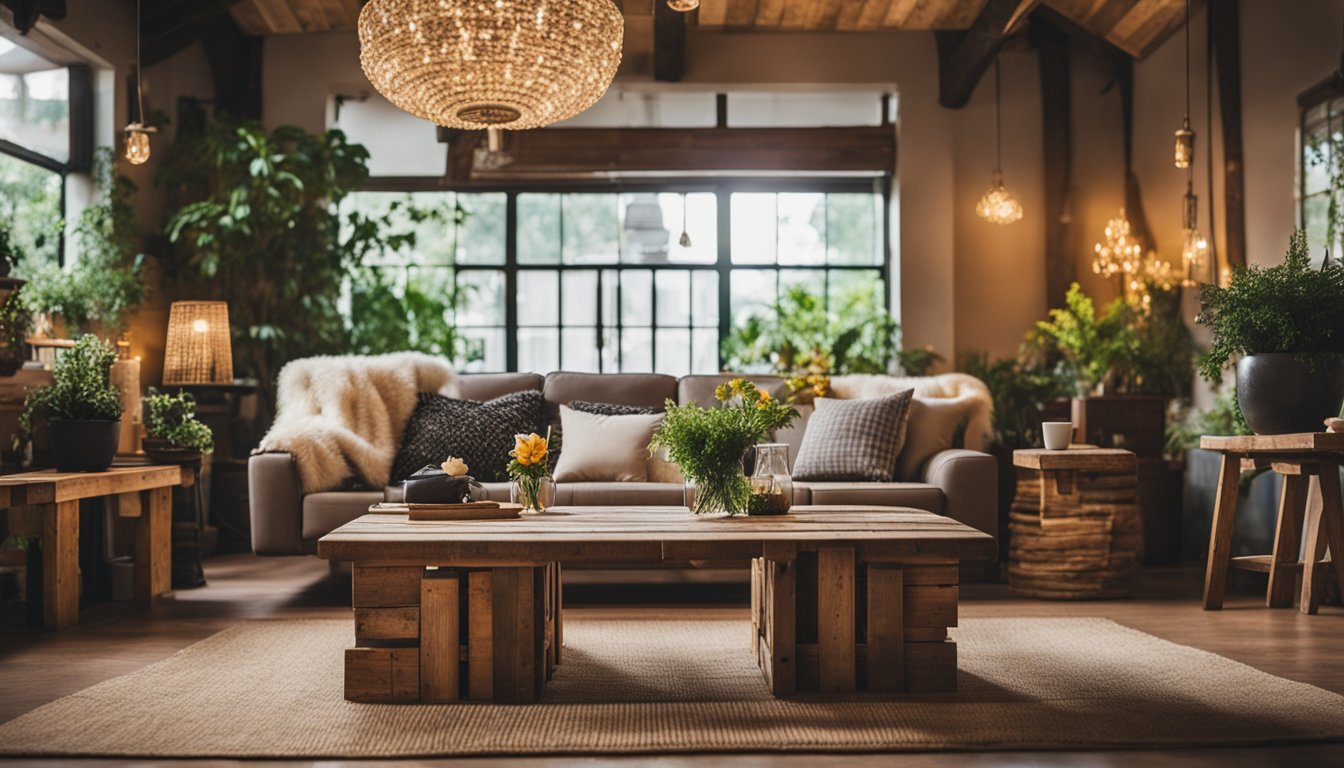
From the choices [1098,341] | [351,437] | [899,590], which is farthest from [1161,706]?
[1098,341]

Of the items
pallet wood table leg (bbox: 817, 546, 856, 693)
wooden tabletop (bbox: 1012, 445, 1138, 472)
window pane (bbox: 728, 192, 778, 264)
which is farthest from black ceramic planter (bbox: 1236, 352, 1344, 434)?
window pane (bbox: 728, 192, 778, 264)

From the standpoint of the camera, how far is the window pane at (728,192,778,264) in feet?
28.6

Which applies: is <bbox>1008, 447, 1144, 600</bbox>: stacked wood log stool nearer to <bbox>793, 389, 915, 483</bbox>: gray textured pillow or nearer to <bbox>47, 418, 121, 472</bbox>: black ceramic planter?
<bbox>793, 389, 915, 483</bbox>: gray textured pillow

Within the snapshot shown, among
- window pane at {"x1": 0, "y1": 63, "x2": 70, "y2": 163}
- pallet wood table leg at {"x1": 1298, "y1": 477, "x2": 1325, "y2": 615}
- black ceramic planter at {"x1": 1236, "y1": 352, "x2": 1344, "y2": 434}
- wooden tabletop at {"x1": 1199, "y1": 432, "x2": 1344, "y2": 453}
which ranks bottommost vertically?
pallet wood table leg at {"x1": 1298, "y1": 477, "x2": 1325, "y2": 615}

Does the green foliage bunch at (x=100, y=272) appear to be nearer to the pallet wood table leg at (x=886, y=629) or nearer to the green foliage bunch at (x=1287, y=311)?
the pallet wood table leg at (x=886, y=629)

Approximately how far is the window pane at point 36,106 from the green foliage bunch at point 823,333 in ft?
14.2

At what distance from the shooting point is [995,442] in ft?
17.4

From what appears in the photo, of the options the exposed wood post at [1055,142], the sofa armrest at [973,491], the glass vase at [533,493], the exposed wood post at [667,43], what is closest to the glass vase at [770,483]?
the glass vase at [533,493]

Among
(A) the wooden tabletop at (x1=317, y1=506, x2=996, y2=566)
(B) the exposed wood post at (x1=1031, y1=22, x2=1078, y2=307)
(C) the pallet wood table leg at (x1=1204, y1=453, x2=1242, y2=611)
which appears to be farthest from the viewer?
(B) the exposed wood post at (x1=1031, y1=22, x2=1078, y2=307)

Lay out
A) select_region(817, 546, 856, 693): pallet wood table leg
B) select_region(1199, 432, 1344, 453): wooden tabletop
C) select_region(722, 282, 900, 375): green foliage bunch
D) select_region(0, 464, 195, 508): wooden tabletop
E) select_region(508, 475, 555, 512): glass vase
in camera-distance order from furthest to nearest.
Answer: select_region(722, 282, 900, 375): green foliage bunch, select_region(1199, 432, 1344, 453): wooden tabletop, select_region(0, 464, 195, 508): wooden tabletop, select_region(508, 475, 555, 512): glass vase, select_region(817, 546, 856, 693): pallet wood table leg

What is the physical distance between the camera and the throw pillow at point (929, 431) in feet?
15.7

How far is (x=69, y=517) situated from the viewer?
3730 millimetres

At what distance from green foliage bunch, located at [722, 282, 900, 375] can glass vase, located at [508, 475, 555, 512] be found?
412 cm

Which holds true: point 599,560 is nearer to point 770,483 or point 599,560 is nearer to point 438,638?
point 438,638
